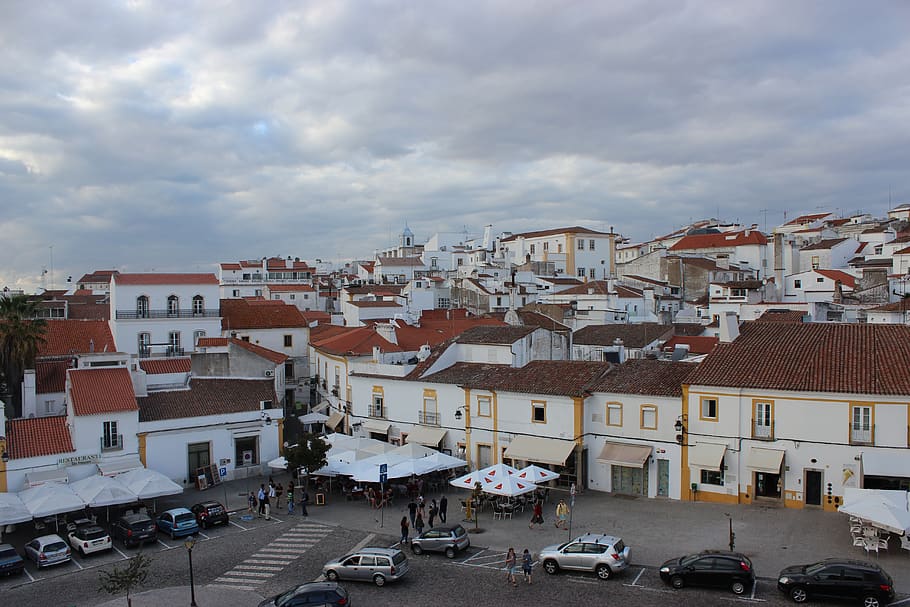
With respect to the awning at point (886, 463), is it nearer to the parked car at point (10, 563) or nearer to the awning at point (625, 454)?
the awning at point (625, 454)

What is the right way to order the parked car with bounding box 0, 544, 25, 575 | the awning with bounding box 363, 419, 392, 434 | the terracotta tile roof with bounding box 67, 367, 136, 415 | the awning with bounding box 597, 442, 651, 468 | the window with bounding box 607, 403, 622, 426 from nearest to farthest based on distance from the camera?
the parked car with bounding box 0, 544, 25, 575
the awning with bounding box 597, 442, 651, 468
the terracotta tile roof with bounding box 67, 367, 136, 415
the window with bounding box 607, 403, 622, 426
the awning with bounding box 363, 419, 392, 434

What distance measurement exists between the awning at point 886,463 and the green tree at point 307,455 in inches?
764

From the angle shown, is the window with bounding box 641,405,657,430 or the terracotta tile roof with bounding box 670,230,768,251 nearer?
the window with bounding box 641,405,657,430

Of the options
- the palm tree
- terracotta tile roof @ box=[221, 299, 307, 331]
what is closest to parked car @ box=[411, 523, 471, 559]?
the palm tree

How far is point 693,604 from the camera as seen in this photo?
1772cm

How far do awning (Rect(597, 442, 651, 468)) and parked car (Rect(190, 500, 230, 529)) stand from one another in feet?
46.9

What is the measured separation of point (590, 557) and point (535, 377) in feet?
41.0

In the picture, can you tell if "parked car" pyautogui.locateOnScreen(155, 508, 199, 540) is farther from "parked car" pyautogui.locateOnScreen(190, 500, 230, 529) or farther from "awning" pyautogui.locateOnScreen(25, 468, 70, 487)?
"awning" pyautogui.locateOnScreen(25, 468, 70, 487)

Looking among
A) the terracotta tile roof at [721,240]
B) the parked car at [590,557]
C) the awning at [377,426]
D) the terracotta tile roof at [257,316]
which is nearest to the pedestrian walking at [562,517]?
the parked car at [590,557]

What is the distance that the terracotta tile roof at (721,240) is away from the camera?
85.2 metres

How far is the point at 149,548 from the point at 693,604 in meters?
16.7

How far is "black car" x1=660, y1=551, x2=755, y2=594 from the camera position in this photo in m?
18.2

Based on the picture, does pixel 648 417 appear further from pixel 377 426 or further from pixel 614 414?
pixel 377 426

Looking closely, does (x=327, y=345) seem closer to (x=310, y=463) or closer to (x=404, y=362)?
(x=404, y=362)
